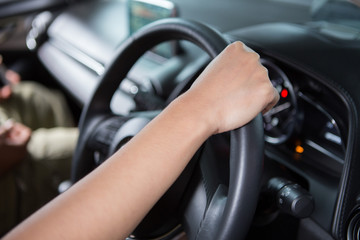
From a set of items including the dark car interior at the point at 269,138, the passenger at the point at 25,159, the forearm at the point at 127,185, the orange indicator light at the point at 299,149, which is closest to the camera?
the forearm at the point at 127,185

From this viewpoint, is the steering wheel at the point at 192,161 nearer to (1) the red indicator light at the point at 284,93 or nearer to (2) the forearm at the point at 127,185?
(2) the forearm at the point at 127,185

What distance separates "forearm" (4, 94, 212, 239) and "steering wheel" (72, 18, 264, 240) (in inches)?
2.9

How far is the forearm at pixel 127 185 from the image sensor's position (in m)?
0.50

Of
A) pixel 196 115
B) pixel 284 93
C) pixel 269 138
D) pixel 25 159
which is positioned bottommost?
pixel 25 159

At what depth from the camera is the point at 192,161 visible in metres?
0.68

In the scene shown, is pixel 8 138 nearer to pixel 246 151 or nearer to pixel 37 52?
pixel 37 52

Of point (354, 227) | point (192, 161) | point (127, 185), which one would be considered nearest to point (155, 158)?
point (127, 185)

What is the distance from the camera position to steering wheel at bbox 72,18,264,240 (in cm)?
56

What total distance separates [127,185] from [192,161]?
180mm

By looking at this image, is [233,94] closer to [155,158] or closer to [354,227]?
[155,158]

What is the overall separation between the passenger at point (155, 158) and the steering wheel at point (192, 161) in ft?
0.15

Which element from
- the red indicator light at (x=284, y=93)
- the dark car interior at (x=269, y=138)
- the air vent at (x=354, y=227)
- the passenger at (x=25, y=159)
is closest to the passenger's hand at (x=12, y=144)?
the passenger at (x=25, y=159)

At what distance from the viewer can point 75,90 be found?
1813 millimetres

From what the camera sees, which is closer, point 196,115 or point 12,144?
point 196,115
